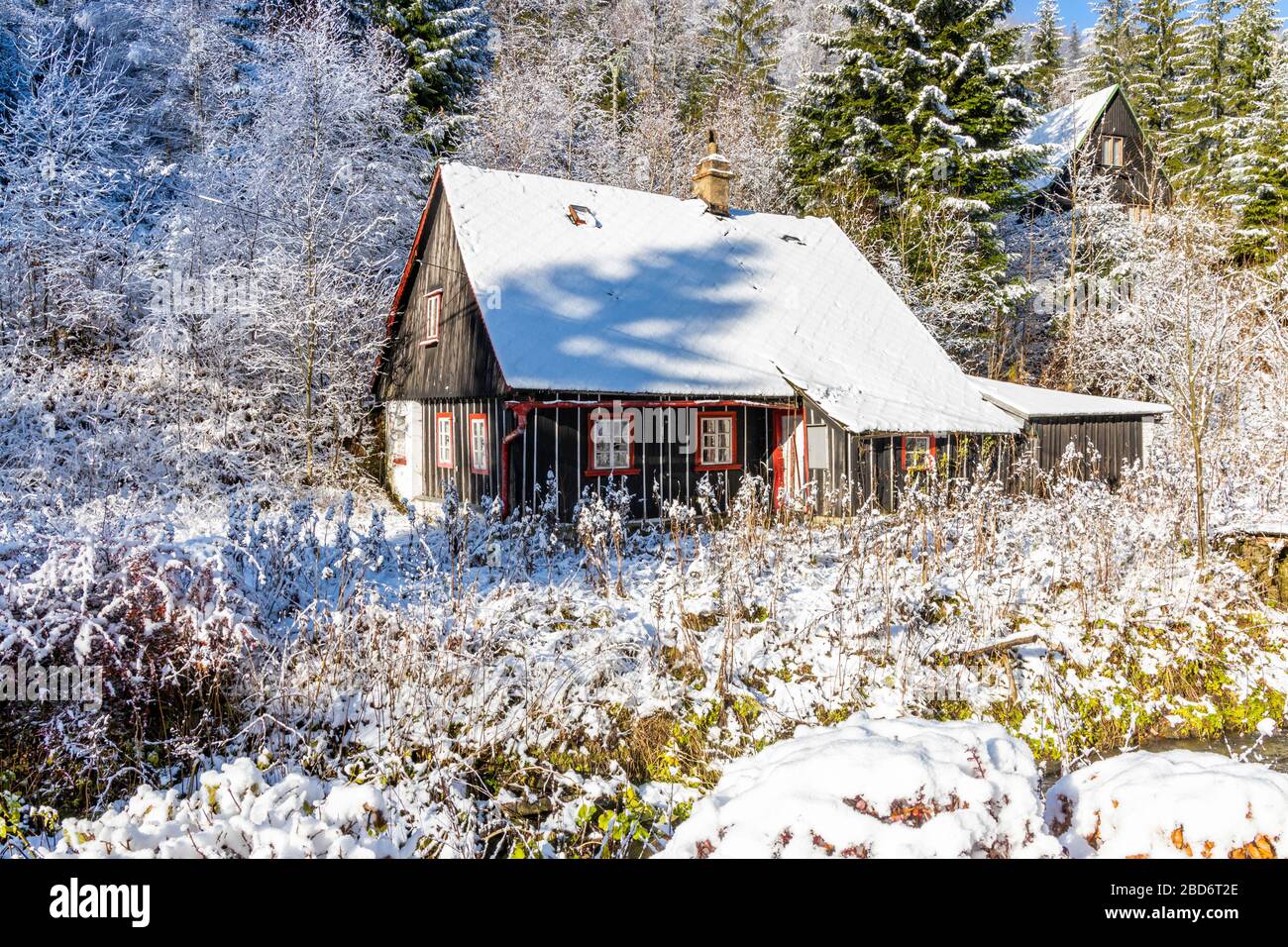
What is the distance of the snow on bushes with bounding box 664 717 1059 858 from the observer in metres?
2.72

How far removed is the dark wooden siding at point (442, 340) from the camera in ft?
46.8

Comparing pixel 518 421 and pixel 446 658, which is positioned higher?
pixel 518 421

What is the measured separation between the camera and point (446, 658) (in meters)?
5.91

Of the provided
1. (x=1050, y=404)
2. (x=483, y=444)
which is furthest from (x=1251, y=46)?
(x=483, y=444)

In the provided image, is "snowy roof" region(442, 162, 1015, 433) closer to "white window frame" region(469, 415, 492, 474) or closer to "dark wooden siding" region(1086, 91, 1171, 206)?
"white window frame" region(469, 415, 492, 474)

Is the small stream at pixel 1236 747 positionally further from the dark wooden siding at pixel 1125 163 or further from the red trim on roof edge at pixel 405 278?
the dark wooden siding at pixel 1125 163

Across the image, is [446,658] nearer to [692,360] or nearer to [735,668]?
[735,668]

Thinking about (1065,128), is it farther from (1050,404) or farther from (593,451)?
(593,451)

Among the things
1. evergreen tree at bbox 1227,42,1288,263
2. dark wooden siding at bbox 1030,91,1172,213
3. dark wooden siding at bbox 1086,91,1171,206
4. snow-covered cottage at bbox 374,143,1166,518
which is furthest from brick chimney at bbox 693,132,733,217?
dark wooden siding at bbox 1086,91,1171,206

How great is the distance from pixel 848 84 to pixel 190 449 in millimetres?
22232

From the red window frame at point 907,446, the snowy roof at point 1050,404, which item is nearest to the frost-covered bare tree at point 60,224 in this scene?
the red window frame at point 907,446

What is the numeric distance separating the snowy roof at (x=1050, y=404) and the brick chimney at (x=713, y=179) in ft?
24.7

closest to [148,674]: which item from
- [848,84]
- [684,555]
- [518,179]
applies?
[684,555]
